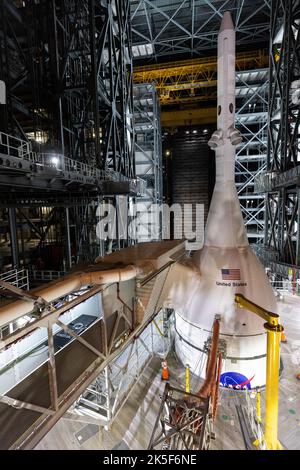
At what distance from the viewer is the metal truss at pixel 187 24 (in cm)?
1980

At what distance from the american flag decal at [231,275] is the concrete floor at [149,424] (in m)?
3.88

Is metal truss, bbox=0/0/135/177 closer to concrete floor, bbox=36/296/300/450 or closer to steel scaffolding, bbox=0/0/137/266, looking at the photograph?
steel scaffolding, bbox=0/0/137/266

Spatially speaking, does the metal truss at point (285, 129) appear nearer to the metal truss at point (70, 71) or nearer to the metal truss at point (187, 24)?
the metal truss at point (187, 24)

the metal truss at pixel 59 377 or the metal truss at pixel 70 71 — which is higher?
the metal truss at pixel 70 71

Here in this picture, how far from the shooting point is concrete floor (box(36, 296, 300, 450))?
669 centimetres

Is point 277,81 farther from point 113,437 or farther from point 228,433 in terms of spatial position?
point 113,437

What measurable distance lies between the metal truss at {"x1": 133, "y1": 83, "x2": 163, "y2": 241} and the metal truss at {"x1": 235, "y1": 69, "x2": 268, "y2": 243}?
7.59m

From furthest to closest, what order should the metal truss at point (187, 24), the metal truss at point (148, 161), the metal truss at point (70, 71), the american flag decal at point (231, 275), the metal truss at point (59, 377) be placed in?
the metal truss at point (148, 161), the metal truss at point (187, 24), the metal truss at point (70, 71), the american flag decal at point (231, 275), the metal truss at point (59, 377)

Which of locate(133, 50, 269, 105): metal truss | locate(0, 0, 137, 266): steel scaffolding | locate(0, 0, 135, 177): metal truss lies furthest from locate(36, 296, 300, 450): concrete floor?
locate(133, 50, 269, 105): metal truss

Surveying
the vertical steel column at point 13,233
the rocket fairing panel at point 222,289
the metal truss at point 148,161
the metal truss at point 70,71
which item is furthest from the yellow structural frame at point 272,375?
the metal truss at point 148,161

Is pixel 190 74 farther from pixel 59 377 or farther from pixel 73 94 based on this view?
pixel 59 377

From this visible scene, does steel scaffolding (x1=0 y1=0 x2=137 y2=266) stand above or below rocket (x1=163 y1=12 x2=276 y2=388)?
above
